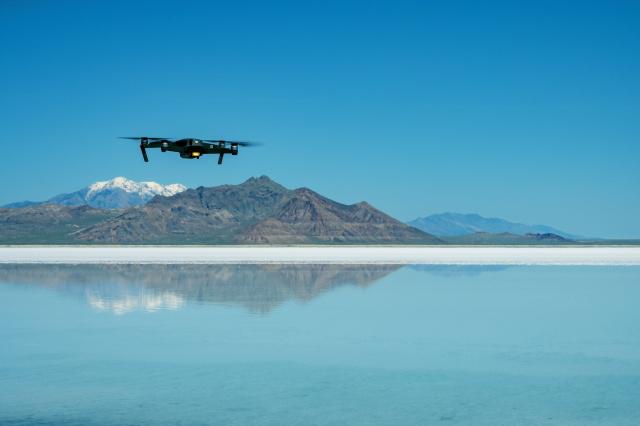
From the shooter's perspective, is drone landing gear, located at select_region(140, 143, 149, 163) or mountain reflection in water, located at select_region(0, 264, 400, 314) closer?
mountain reflection in water, located at select_region(0, 264, 400, 314)

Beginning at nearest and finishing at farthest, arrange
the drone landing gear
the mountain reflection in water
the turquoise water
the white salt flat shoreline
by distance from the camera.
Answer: the turquoise water
the mountain reflection in water
the drone landing gear
the white salt flat shoreline

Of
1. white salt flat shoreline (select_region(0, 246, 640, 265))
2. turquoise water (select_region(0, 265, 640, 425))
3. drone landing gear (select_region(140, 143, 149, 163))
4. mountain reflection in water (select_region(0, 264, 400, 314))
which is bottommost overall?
turquoise water (select_region(0, 265, 640, 425))

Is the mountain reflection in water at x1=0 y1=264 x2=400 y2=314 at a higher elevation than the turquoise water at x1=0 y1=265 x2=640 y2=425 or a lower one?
higher

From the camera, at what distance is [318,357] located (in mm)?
20828

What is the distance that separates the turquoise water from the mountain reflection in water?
29 centimetres

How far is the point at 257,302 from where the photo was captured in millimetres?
33750

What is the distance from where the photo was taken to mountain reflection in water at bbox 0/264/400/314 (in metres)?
34.2

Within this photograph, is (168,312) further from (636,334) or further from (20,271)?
Result: (20,271)

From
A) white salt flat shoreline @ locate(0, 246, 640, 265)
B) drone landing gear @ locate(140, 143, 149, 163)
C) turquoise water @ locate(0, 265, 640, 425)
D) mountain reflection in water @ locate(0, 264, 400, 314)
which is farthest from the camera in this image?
white salt flat shoreline @ locate(0, 246, 640, 265)

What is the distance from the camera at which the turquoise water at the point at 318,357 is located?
1539cm

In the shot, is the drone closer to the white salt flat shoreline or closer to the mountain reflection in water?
the mountain reflection in water

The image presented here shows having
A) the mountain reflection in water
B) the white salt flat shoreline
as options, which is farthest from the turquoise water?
the white salt flat shoreline

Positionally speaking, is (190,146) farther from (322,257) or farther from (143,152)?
(322,257)

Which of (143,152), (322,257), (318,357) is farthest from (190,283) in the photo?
(322,257)
